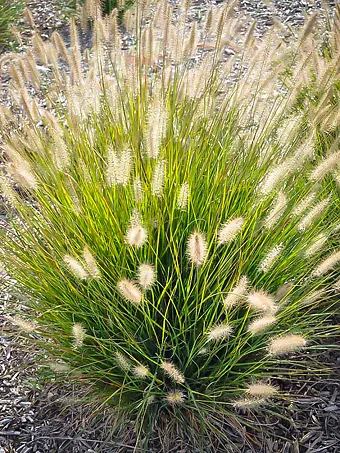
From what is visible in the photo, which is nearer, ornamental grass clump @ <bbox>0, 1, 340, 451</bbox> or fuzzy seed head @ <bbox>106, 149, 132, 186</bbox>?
fuzzy seed head @ <bbox>106, 149, 132, 186</bbox>

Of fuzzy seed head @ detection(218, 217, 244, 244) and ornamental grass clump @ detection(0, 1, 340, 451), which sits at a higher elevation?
fuzzy seed head @ detection(218, 217, 244, 244)

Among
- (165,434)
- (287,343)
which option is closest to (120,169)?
(287,343)

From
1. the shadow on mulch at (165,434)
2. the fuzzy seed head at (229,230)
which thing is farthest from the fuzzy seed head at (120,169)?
the shadow on mulch at (165,434)

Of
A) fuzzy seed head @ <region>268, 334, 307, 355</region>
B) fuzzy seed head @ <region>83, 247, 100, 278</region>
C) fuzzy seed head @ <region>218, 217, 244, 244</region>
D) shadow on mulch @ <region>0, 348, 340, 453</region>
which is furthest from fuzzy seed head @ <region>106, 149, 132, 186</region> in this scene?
shadow on mulch @ <region>0, 348, 340, 453</region>

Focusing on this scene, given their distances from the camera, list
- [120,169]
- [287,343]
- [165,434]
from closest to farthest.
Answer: [287,343] < [120,169] < [165,434]

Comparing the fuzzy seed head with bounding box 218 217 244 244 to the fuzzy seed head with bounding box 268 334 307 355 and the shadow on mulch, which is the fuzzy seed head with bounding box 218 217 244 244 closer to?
the fuzzy seed head with bounding box 268 334 307 355

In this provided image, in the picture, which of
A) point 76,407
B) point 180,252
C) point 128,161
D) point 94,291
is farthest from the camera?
point 76,407

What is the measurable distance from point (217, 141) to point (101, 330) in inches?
35.3

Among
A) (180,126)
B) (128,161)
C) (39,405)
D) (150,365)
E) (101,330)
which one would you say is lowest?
(39,405)

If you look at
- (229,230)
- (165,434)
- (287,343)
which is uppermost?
(229,230)

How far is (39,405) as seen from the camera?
2.35 metres

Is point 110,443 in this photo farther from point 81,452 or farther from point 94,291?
point 94,291

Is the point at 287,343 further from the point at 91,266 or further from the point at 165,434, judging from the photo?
the point at 165,434

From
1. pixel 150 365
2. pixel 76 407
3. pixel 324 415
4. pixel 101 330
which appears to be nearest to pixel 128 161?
pixel 101 330
